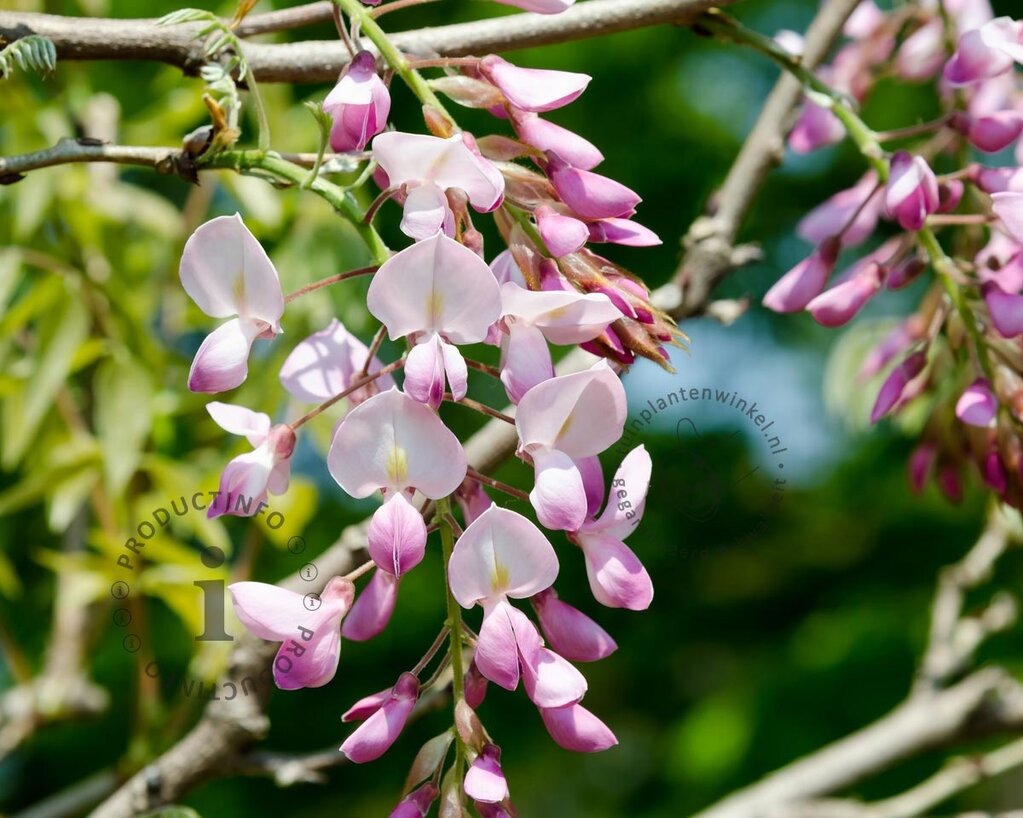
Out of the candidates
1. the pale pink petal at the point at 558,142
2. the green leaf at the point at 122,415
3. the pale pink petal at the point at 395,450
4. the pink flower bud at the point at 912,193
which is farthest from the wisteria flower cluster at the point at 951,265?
the green leaf at the point at 122,415

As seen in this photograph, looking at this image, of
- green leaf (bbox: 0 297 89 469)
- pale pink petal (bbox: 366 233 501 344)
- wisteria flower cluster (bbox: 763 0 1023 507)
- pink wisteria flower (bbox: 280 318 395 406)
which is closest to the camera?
pale pink petal (bbox: 366 233 501 344)

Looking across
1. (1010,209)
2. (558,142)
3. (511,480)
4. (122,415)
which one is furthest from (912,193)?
(511,480)

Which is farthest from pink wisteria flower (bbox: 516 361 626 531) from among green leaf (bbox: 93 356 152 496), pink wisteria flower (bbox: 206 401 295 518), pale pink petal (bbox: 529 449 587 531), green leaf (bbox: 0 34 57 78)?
green leaf (bbox: 93 356 152 496)

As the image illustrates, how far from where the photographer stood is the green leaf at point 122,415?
0.90 metres

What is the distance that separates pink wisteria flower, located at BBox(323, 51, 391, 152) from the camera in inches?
18.4

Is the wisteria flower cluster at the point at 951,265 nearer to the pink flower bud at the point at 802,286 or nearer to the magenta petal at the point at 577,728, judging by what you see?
the pink flower bud at the point at 802,286

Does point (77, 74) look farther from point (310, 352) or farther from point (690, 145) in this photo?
point (690, 145)

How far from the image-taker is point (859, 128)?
0.69 meters

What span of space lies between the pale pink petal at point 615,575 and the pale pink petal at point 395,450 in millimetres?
68

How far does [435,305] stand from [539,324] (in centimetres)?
4

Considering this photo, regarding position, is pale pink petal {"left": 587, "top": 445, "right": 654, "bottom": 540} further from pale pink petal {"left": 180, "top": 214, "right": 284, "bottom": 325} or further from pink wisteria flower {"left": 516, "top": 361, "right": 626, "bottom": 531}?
pale pink petal {"left": 180, "top": 214, "right": 284, "bottom": 325}

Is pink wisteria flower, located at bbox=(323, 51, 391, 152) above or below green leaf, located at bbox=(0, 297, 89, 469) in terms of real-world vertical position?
above

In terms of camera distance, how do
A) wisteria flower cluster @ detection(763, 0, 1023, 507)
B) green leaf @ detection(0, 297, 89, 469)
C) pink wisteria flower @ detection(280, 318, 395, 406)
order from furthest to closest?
green leaf @ detection(0, 297, 89, 469)
wisteria flower cluster @ detection(763, 0, 1023, 507)
pink wisteria flower @ detection(280, 318, 395, 406)

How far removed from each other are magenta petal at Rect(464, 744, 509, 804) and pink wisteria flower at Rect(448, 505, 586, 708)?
29mm
